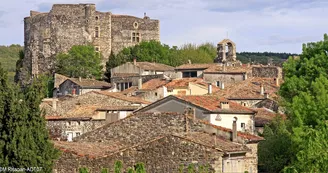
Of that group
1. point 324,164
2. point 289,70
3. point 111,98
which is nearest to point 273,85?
point 111,98

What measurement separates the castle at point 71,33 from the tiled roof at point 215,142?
220 feet

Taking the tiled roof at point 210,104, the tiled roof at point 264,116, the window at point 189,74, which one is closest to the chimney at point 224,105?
the tiled roof at point 210,104

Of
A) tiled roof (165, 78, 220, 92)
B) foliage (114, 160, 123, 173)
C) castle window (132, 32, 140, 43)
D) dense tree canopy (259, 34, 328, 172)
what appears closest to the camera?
foliage (114, 160, 123, 173)

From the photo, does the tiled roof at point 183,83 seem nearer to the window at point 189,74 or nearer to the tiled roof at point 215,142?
the window at point 189,74

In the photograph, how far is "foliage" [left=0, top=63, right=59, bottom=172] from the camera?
3152 centimetres

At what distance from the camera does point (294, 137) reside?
4172cm

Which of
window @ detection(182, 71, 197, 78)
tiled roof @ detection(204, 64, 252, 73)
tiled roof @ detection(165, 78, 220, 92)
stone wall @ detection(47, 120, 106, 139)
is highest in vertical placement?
tiled roof @ detection(204, 64, 252, 73)

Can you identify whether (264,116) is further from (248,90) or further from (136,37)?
(136,37)

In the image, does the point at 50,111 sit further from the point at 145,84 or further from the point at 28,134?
the point at 28,134

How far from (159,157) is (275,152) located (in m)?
13.0

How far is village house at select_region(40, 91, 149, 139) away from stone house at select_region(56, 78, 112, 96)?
17335 millimetres

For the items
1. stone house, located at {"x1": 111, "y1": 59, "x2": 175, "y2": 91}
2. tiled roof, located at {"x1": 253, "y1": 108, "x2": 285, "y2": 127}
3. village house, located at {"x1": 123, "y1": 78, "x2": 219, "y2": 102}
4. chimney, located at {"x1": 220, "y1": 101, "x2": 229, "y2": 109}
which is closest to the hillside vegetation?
stone house, located at {"x1": 111, "y1": 59, "x2": 175, "y2": 91}

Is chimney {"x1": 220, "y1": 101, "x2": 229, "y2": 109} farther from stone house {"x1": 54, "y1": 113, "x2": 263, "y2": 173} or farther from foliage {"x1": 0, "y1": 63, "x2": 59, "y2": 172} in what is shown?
foliage {"x1": 0, "y1": 63, "x2": 59, "y2": 172}

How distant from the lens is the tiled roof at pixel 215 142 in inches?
1452
